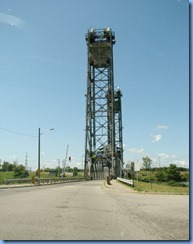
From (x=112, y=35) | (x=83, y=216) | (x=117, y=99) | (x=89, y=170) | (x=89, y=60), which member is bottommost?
(x=89, y=170)

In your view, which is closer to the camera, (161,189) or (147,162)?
(161,189)

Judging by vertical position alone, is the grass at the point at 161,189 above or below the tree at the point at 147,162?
above

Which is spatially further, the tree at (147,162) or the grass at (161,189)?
the tree at (147,162)

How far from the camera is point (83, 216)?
37.1 ft

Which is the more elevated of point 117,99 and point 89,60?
point 89,60

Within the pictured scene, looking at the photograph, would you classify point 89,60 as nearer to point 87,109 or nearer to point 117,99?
point 87,109

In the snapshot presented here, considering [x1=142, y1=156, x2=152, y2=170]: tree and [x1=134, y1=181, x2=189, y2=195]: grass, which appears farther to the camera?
[x1=142, y1=156, x2=152, y2=170]: tree

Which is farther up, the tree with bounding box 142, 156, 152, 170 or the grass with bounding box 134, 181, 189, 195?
the grass with bounding box 134, 181, 189, 195

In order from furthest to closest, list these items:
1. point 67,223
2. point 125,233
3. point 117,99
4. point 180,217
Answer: point 117,99 → point 180,217 → point 67,223 → point 125,233

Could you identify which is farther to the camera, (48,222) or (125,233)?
(48,222)

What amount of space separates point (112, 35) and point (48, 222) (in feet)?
240

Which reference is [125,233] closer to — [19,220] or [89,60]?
[19,220]

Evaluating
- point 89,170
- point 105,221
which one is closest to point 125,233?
point 105,221

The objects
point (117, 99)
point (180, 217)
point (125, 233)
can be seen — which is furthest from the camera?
point (117, 99)
